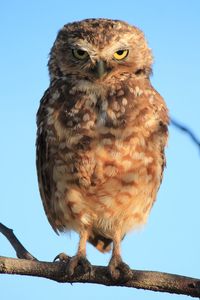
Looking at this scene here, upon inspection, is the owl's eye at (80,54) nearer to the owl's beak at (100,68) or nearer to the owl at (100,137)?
the owl at (100,137)

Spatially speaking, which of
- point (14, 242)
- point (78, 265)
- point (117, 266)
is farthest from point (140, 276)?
point (14, 242)

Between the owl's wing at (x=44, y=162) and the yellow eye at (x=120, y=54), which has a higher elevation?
the yellow eye at (x=120, y=54)

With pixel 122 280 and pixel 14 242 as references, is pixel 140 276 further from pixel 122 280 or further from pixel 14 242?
pixel 14 242

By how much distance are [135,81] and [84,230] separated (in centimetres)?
116

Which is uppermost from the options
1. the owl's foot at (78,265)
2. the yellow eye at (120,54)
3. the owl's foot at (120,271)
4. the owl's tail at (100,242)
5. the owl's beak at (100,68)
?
the yellow eye at (120,54)

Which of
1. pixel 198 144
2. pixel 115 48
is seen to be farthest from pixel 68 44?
pixel 198 144

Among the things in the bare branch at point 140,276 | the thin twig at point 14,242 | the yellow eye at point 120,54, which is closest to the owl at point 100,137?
the yellow eye at point 120,54

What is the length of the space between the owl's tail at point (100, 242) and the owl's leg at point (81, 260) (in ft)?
0.79

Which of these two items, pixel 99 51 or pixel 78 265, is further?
pixel 99 51

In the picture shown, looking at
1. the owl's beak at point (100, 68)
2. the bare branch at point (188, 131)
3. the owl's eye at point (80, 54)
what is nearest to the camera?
the bare branch at point (188, 131)

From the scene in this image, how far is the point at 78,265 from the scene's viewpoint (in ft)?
13.2

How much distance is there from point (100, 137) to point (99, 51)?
2.07 ft

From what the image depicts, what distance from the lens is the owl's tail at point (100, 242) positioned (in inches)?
189

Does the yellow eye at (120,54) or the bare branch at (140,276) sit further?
the yellow eye at (120,54)
